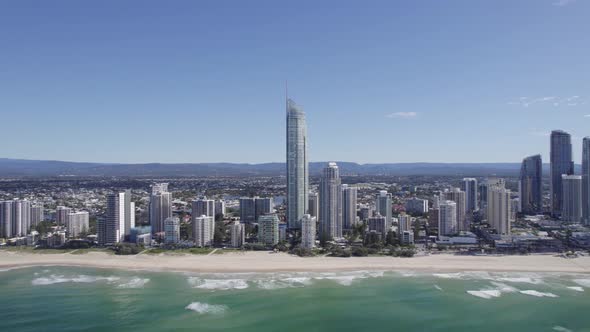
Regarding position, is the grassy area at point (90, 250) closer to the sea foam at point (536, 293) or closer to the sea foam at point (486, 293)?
the sea foam at point (486, 293)

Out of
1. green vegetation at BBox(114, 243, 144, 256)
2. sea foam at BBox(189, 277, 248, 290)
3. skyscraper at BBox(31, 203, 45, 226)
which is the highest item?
skyscraper at BBox(31, 203, 45, 226)

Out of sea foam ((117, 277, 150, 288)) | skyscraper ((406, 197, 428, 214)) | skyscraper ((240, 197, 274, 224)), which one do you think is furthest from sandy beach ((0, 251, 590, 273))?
skyscraper ((406, 197, 428, 214))

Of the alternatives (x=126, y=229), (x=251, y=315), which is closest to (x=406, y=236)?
(x=251, y=315)

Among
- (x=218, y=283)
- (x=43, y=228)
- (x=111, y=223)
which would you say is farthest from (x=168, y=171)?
(x=218, y=283)

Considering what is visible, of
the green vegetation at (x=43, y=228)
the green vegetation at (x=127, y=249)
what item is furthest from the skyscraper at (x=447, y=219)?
the green vegetation at (x=43, y=228)

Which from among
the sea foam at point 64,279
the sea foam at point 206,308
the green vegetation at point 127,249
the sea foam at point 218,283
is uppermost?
A: the green vegetation at point 127,249

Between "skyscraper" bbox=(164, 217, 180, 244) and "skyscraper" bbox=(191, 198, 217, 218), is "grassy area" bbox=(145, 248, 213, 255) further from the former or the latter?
"skyscraper" bbox=(191, 198, 217, 218)

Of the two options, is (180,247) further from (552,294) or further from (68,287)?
(552,294)
